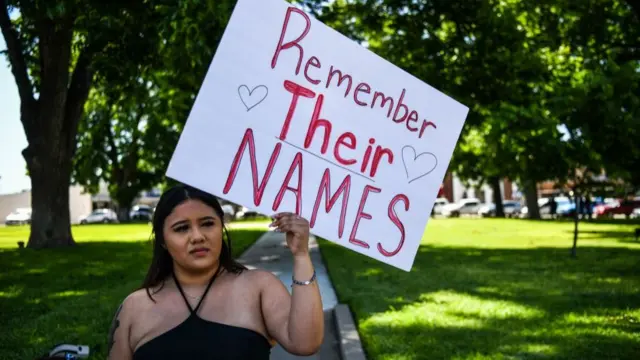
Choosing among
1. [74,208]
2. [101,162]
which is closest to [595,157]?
[101,162]

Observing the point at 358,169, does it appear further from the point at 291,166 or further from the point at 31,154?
the point at 31,154

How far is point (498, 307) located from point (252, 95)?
7.67m

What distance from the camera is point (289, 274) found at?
1545 cm

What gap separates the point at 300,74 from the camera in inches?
127

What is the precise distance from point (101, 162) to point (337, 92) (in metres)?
38.1

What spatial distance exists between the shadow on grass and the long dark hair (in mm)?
4480

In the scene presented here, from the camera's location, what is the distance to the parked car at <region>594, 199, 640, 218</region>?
2334 inches

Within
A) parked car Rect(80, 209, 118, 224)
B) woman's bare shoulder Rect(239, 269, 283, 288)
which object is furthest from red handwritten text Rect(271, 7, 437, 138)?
parked car Rect(80, 209, 118, 224)

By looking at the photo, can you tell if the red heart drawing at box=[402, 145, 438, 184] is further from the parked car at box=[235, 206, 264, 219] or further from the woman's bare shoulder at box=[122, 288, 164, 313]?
the parked car at box=[235, 206, 264, 219]

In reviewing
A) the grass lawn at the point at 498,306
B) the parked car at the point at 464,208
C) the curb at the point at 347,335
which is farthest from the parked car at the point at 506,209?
the curb at the point at 347,335

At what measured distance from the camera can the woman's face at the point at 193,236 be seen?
9.12 feet

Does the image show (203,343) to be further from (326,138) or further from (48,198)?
(48,198)

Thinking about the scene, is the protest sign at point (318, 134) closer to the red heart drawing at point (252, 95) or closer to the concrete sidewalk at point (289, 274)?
the red heart drawing at point (252, 95)

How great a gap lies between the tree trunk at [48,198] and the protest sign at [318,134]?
21.1 meters
